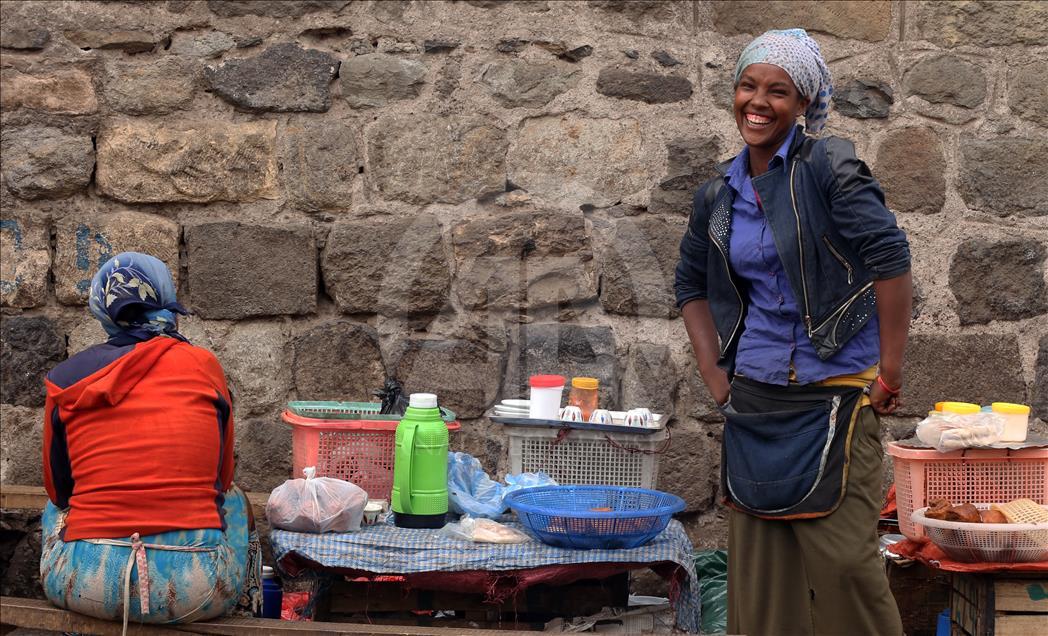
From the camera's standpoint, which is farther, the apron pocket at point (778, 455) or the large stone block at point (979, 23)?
the large stone block at point (979, 23)

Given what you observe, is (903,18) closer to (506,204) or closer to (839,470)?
(506,204)

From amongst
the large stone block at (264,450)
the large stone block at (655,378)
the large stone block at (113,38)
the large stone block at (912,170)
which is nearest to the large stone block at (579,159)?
the large stone block at (655,378)

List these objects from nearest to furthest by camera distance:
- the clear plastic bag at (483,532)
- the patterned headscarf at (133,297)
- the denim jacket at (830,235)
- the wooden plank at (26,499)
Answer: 1. the denim jacket at (830,235)
2. the patterned headscarf at (133,297)
3. the clear plastic bag at (483,532)
4. the wooden plank at (26,499)

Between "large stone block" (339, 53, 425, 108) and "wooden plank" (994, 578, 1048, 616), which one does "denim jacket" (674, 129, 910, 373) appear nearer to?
"wooden plank" (994, 578, 1048, 616)

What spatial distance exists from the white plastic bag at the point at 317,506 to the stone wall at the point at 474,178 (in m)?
0.87

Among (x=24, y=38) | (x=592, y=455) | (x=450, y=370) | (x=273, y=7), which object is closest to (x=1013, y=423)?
(x=592, y=455)

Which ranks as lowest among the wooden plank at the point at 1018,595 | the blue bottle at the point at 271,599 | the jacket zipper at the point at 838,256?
the blue bottle at the point at 271,599

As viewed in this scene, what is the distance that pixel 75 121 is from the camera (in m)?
4.30

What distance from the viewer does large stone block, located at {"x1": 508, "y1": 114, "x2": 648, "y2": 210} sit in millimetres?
4254

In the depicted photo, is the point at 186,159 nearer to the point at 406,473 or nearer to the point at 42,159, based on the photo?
the point at 42,159

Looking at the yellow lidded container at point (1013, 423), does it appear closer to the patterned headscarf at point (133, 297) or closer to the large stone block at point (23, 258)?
the patterned headscarf at point (133, 297)

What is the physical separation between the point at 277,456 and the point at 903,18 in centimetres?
281

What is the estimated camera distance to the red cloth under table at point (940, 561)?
10.5 ft

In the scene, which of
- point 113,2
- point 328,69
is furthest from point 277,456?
point 113,2
